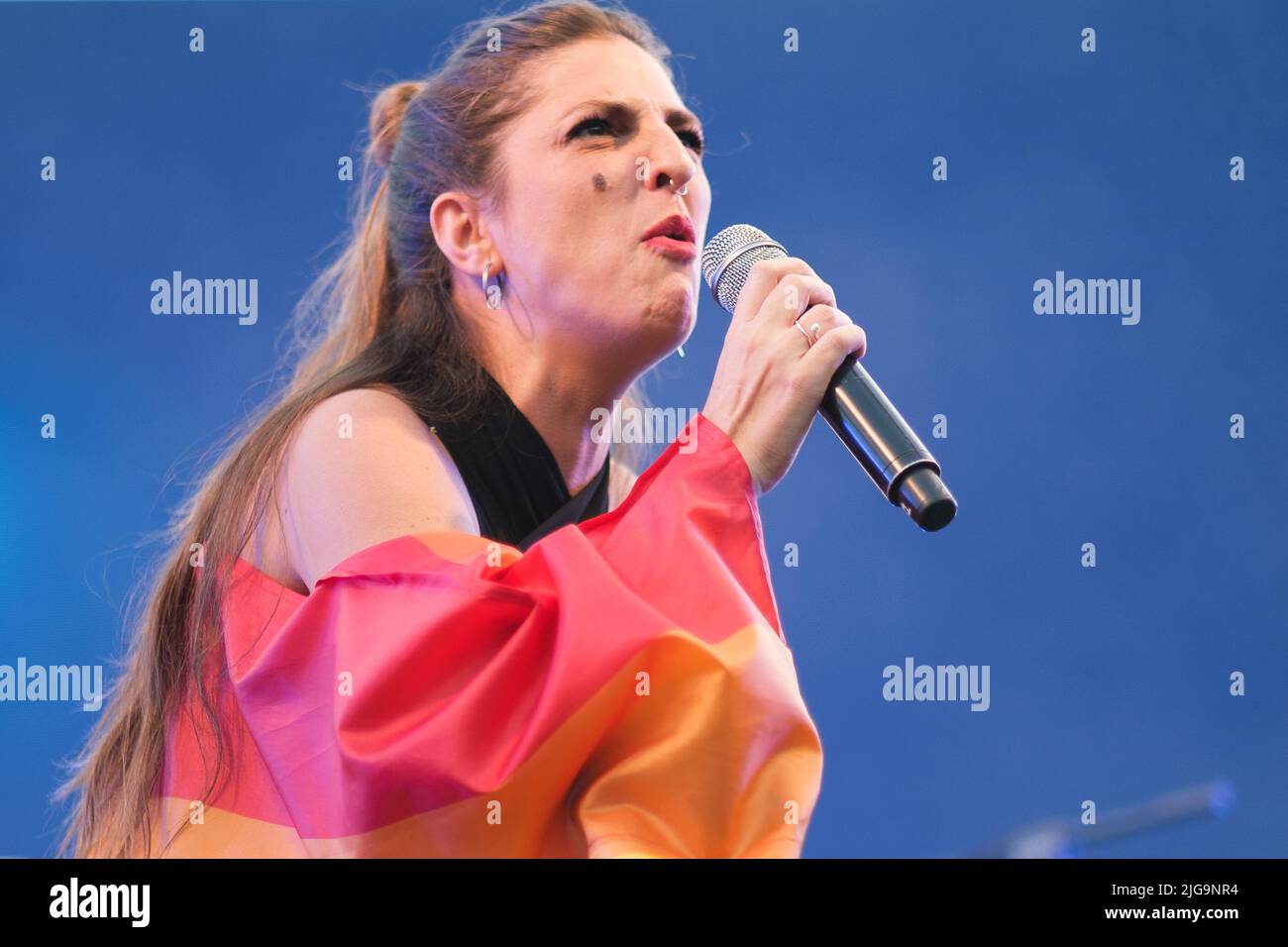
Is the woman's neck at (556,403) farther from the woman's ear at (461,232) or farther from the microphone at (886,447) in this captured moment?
the microphone at (886,447)

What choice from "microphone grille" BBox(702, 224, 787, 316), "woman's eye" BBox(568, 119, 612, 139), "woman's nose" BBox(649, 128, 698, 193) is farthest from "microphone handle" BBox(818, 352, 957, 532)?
"woman's eye" BBox(568, 119, 612, 139)

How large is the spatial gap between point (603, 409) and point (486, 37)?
0.45 m

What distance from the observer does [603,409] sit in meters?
1.72

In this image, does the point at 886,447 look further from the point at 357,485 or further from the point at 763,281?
the point at 357,485

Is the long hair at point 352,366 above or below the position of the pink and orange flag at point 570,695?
above

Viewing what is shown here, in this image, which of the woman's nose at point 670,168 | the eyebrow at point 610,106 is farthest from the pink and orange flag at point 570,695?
the eyebrow at point 610,106

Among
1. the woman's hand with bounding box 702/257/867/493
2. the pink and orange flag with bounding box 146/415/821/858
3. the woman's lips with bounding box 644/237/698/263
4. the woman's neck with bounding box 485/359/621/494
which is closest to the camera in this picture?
the pink and orange flag with bounding box 146/415/821/858

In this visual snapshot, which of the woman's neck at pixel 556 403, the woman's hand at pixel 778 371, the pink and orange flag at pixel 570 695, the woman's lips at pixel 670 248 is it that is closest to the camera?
the pink and orange flag at pixel 570 695

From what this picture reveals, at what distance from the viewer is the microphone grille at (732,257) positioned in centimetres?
157

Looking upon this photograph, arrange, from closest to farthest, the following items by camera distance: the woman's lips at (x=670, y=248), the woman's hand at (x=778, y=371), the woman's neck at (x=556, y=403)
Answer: the woman's hand at (x=778, y=371)
the woman's lips at (x=670, y=248)
the woman's neck at (x=556, y=403)

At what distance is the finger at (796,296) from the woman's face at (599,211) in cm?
15

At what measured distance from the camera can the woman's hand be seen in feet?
4.56

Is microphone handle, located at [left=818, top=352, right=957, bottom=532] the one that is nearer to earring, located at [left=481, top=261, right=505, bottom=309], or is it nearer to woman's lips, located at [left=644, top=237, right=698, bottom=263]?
woman's lips, located at [left=644, top=237, right=698, bottom=263]

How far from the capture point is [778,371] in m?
1.40
